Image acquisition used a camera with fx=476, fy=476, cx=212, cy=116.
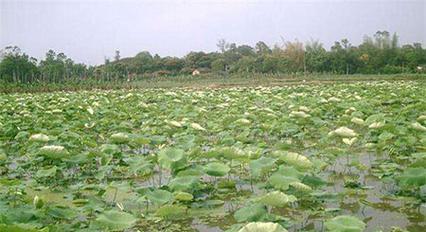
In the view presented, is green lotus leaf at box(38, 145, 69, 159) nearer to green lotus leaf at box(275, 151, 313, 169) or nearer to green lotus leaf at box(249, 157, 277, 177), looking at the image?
green lotus leaf at box(249, 157, 277, 177)

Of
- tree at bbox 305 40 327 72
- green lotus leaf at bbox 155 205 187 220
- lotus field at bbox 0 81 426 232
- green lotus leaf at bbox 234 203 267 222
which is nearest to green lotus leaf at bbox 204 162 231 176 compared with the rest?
lotus field at bbox 0 81 426 232

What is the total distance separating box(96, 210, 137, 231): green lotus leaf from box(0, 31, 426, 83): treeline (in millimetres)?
31143

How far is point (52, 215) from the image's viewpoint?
310 centimetres

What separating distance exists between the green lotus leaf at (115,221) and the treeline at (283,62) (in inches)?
1226

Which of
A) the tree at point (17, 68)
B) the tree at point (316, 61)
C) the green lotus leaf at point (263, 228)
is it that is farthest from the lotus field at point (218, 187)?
the tree at point (316, 61)

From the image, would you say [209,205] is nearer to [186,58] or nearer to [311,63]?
[311,63]

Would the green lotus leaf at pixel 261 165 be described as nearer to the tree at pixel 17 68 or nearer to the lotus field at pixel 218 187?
the lotus field at pixel 218 187

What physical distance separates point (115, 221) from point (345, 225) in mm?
1356

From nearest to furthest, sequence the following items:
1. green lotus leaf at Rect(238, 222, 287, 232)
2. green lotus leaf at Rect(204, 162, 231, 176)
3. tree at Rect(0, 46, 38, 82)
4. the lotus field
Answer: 1. green lotus leaf at Rect(238, 222, 287, 232)
2. the lotus field
3. green lotus leaf at Rect(204, 162, 231, 176)
4. tree at Rect(0, 46, 38, 82)

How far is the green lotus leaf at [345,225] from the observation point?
8.63 ft

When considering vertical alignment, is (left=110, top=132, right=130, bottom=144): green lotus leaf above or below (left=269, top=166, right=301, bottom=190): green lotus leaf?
above

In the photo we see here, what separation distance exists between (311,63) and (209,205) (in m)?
38.2

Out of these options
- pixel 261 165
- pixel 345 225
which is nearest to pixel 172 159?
pixel 261 165

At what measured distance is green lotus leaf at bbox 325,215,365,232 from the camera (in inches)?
104
